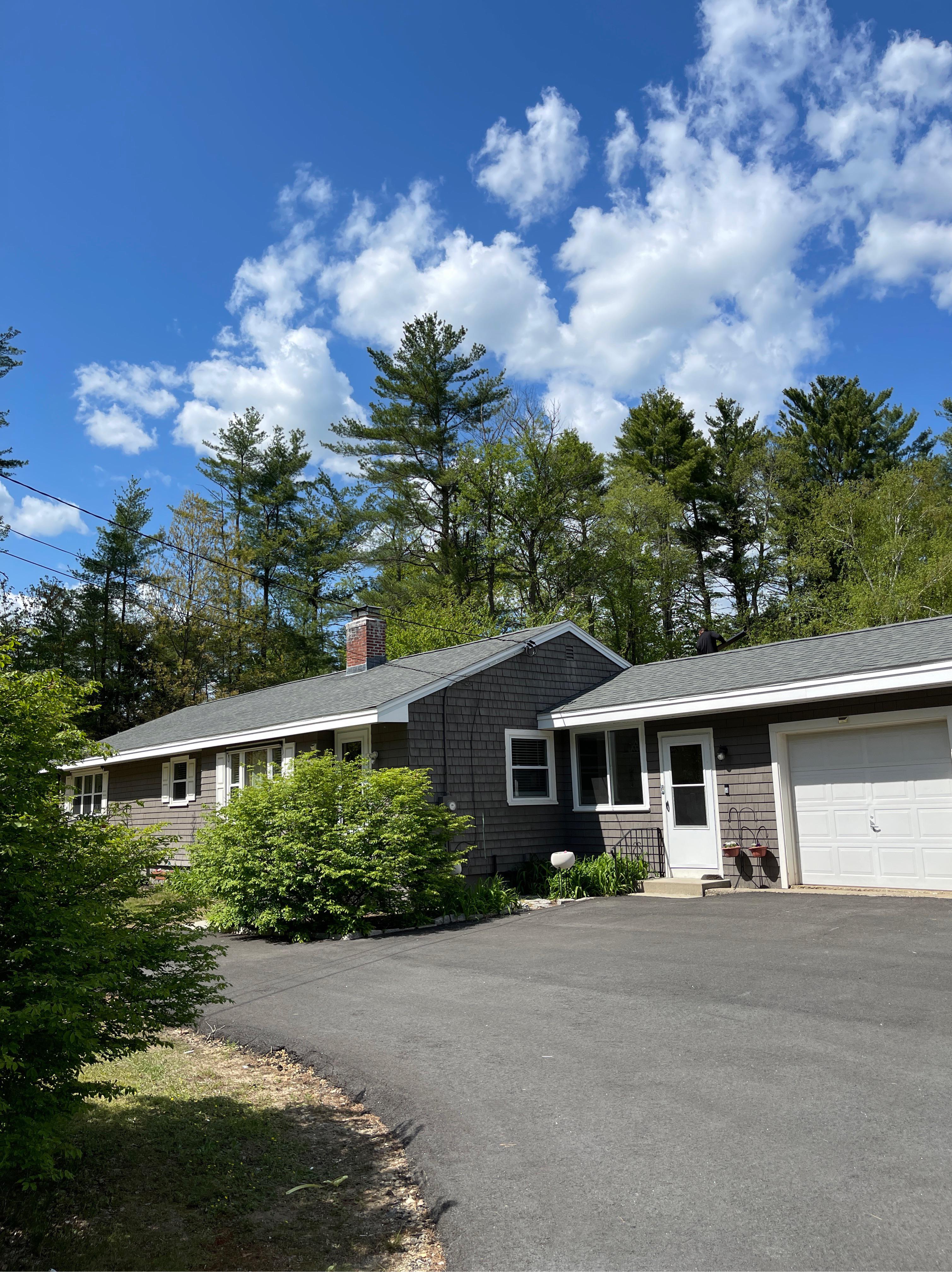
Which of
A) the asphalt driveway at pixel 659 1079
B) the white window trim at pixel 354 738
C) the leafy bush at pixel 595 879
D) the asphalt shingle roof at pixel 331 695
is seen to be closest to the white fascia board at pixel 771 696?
the asphalt shingle roof at pixel 331 695

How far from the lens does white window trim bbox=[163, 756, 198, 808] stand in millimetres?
18406

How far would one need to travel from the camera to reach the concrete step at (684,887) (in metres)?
12.5

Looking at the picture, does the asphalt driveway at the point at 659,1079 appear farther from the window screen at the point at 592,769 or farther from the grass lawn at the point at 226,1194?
the window screen at the point at 592,769

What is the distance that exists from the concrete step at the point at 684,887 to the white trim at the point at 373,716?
11.3ft

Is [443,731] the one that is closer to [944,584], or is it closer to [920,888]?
[920,888]

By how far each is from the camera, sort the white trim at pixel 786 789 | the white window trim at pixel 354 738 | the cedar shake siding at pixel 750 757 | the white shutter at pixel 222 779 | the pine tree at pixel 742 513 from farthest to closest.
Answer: the pine tree at pixel 742 513
the white shutter at pixel 222 779
the white window trim at pixel 354 738
the white trim at pixel 786 789
the cedar shake siding at pixel 750 757

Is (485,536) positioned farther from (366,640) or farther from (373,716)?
(373,716)

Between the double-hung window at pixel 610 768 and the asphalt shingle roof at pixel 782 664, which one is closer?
the asphalt shingle roof at pixel 782 664

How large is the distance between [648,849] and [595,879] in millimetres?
1244

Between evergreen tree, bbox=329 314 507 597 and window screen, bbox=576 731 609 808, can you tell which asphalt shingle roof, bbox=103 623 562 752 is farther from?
evergreen tree, bbox=329 314 507 597

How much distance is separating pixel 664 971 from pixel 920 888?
5360 mm

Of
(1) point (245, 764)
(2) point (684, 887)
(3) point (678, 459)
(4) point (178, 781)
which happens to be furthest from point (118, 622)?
(2) point (684, 887)

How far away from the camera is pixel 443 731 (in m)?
13.9

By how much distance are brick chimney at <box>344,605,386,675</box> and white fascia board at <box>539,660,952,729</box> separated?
177 inches
